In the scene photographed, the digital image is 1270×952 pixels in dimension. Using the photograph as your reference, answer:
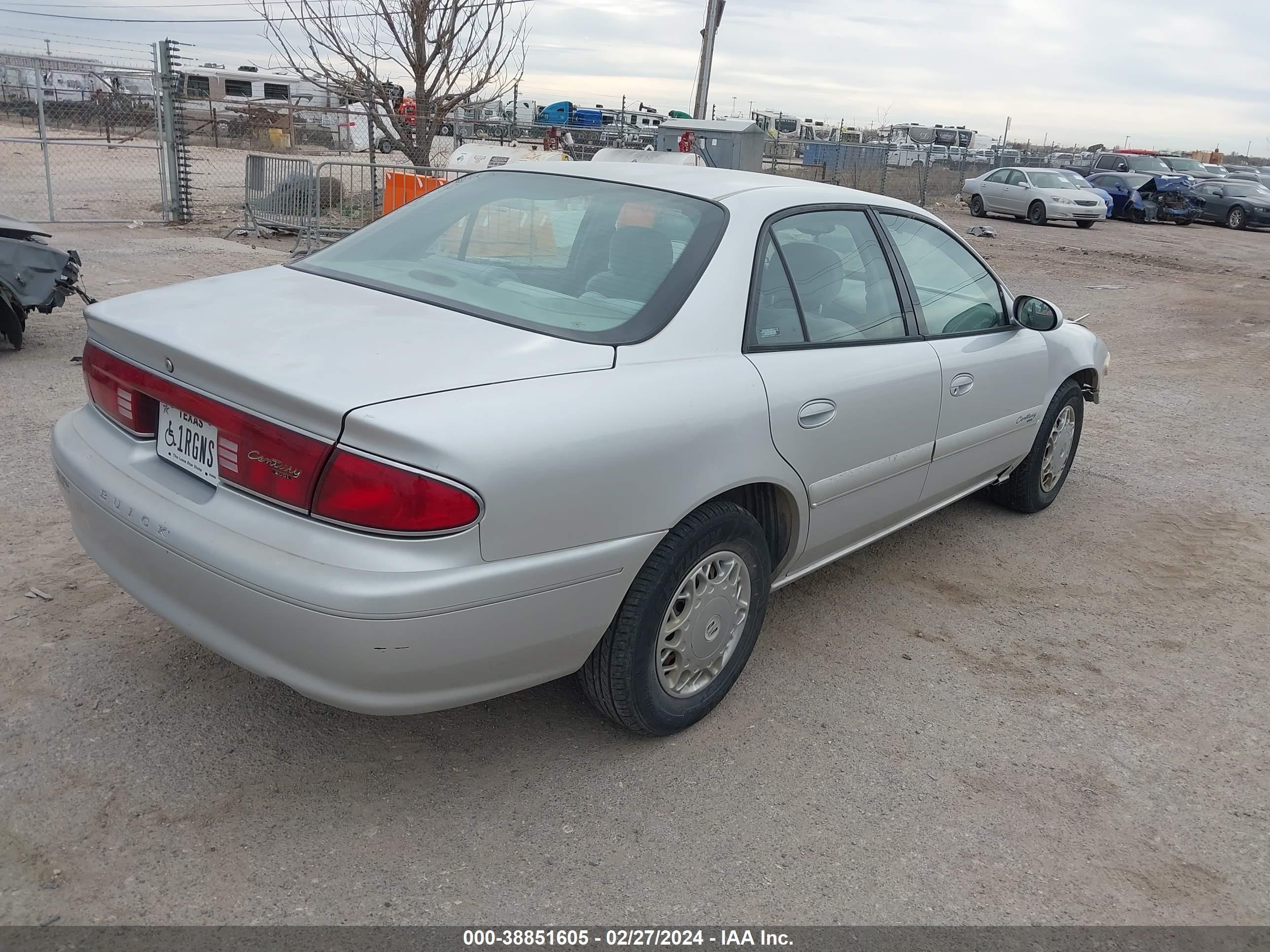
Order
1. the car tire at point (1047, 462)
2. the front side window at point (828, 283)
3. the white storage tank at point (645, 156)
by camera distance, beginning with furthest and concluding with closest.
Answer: the white storage tank at point (645, 156) < the car tire at point (1047, 462) < the front side window at point (828, 283)

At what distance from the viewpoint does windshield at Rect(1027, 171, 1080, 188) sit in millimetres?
25844

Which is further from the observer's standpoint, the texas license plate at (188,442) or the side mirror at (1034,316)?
the side mirror at (1034,316)

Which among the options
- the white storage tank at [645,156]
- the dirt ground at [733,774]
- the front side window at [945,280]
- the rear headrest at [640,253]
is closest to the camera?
Result: the dirt ground at [733,774]

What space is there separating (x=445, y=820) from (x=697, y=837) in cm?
67

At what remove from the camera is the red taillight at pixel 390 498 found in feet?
7.50

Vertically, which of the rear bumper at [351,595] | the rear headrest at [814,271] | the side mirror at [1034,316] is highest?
the rear headrest at [814,271]

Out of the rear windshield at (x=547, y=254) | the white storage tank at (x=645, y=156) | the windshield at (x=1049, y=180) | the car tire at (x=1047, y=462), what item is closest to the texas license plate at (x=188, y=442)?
the rear windshield at (x=547, y=254)

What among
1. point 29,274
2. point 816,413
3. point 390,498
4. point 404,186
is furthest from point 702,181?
A: point 404,186

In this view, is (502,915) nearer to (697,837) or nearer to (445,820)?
(445,820)

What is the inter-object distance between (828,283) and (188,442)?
2.10 metres

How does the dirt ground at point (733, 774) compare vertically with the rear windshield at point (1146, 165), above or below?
below

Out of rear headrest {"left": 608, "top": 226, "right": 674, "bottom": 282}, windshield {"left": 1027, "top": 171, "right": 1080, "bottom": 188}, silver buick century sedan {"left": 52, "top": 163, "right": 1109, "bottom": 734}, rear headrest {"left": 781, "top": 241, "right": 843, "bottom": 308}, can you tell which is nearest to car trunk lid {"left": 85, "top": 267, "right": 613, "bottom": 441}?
silver buick century sedan {"left": 52, "top": 163, "right": 1109, "bottom": 734}

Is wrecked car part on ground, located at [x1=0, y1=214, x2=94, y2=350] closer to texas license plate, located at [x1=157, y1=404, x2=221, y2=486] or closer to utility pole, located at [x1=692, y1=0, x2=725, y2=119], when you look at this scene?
texas license plate, located at [x1=157, y1=404, x2=221, y2=486]

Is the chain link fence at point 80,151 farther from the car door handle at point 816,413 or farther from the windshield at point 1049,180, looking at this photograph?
the windshield at point 1049,180
